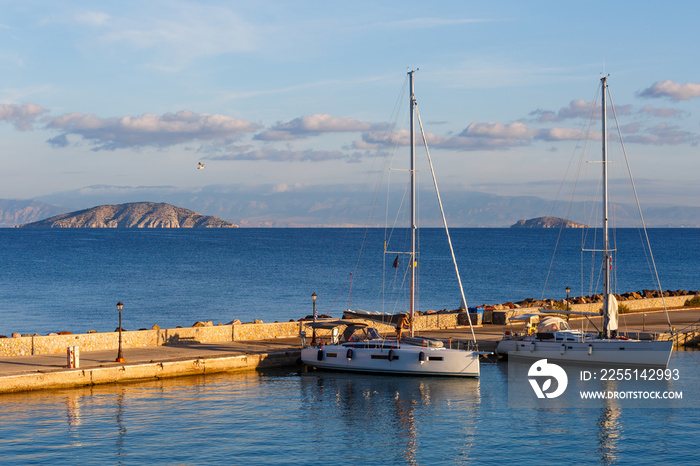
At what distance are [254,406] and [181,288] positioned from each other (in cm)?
6878

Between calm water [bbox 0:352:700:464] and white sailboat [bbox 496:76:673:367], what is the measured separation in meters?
2.97

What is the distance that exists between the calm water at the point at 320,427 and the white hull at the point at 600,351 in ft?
9.20

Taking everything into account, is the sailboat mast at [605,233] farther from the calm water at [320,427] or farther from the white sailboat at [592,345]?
the calm water at [320,427]

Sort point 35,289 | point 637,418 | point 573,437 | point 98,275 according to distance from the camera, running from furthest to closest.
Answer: point 98,275, point 35,289, point 637,418, point 573,437

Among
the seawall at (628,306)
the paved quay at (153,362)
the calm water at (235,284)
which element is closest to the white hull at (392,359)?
the paved quay at (153,362)

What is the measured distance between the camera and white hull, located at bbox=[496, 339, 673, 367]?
35.0m

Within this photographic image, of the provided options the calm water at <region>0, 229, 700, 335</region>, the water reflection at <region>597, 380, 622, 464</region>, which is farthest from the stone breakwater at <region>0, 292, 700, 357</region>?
the calm water at <region>0, 229, 700, 335</region>

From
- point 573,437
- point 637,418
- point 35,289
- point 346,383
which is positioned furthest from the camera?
point 35,289

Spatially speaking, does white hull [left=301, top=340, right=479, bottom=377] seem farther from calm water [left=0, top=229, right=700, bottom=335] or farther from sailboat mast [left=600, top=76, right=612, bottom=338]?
calm water [left=0, top=229, right=700, bottom=335]

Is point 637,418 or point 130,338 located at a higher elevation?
point 130,338

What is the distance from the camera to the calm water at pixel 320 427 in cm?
2289

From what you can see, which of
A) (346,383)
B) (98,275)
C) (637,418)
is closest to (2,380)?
(346,383)

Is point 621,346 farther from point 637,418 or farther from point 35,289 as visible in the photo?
point 35,289

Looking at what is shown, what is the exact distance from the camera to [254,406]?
2834 centimetres
